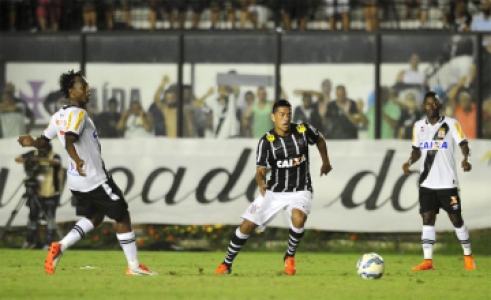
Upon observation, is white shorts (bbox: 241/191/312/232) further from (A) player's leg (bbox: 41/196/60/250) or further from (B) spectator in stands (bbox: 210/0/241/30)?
(B) spectator in stands (bbox: 210/0/241/30)

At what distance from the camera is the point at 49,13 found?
76.9 ft

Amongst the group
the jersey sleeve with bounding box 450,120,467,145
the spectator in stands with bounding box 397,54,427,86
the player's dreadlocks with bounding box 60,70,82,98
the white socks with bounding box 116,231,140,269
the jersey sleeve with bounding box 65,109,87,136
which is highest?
the player's dreadlocks with bounding box 60,70,82,98

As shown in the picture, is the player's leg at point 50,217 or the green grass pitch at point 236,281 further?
the player's leg at point 50,217

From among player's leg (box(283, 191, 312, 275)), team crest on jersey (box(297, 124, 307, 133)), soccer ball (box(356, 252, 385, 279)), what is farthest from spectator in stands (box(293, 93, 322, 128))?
soccer ball (box(356, 252, 385, 279))

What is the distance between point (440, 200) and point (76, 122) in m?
5.42

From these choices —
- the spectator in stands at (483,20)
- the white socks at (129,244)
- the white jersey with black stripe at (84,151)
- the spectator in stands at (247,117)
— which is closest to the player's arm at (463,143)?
the white socks at (129,244)

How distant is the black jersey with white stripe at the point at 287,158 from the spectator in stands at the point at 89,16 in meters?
9.98

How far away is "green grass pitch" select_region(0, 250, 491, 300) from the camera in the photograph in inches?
456

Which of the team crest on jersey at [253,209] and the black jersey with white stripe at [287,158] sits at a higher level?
the black jersey with white stripe at [287,158]

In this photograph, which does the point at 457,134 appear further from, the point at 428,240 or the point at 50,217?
the point at 50,217

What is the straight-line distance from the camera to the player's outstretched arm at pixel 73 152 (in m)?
13.2

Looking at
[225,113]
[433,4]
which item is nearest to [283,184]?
[225,113]

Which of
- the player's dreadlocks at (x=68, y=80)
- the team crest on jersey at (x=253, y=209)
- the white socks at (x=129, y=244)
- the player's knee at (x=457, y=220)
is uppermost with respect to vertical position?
the player's dreadlocks at (x=68, y=80)

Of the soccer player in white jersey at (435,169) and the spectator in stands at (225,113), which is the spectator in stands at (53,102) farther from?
the soccer player in white jersey at (435,169)
